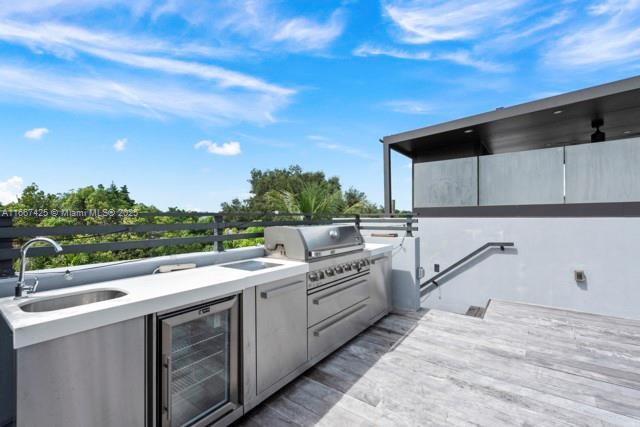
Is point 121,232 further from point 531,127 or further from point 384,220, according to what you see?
point 531,127

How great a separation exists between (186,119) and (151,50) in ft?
36.7

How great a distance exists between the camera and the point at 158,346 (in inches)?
54.9

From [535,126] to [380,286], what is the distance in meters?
4.97

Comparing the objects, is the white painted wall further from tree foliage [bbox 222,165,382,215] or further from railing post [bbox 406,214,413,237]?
tree foliage [bbox 222,165,382,215]

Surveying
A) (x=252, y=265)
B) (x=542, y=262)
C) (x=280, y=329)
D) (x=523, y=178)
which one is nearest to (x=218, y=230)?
(x=252, y=265)

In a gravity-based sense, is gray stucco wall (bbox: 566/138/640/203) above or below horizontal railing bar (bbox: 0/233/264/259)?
above

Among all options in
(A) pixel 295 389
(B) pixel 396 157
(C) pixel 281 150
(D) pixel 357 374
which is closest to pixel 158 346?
(A) pixel 295 389

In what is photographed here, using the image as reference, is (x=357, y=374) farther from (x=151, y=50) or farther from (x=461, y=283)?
(x=151, y=50)

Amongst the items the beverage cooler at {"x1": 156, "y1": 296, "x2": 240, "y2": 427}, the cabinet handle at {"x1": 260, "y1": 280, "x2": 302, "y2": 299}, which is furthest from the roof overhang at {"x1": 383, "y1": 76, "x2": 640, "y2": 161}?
the beverage cooler at {"x1": 156, "y1": 296, "x2": 240, "y2": 427}

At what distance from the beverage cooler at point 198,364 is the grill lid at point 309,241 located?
30.5 inches

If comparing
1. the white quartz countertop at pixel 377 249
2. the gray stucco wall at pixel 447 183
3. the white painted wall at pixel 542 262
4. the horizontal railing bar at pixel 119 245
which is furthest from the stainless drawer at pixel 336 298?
the gray stucco wall at pixel 447 183

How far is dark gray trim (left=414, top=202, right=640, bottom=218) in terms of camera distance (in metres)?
3.67

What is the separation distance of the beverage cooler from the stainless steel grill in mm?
783

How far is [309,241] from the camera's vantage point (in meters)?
2.43
